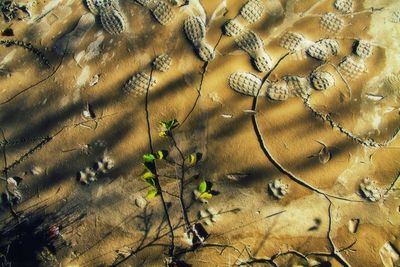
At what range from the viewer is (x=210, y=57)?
11.2ft

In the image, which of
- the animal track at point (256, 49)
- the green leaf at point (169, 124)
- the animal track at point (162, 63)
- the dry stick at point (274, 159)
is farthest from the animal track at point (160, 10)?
the dry stick at point (274, 159)

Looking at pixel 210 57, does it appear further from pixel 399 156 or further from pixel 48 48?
pixel 399 156

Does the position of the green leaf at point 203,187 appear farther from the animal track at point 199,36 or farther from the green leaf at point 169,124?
the animal track at point 199,36

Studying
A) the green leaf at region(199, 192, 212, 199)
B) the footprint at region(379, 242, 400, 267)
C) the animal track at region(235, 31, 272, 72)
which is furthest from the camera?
the animal track at region(235, 31, 272, 72)

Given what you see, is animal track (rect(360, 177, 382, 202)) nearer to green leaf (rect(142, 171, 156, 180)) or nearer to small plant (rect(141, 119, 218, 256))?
small plant (rect(141, 119, 218, 256))

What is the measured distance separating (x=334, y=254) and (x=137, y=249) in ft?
4.89

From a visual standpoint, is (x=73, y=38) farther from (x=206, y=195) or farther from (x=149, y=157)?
(x=206, y=195)

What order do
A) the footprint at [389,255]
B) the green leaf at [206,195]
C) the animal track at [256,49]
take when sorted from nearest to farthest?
the footprint at [389,255] < the green leaf at [206,195] < the animal track at [256,49]

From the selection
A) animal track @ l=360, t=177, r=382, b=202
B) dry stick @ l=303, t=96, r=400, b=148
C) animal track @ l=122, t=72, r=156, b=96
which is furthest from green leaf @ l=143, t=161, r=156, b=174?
animal track @ l=360, t=177, r=382, b=202

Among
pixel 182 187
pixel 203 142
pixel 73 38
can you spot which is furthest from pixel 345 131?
pixel 73 38

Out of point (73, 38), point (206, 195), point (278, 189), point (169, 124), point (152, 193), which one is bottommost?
point (278, 189)

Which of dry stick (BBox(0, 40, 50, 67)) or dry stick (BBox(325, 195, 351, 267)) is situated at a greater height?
dry stick (BBox(0, 40, 50, 67))

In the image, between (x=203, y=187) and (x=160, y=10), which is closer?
(x=203, y=187)

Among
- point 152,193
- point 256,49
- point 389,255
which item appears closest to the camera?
point 389,255
